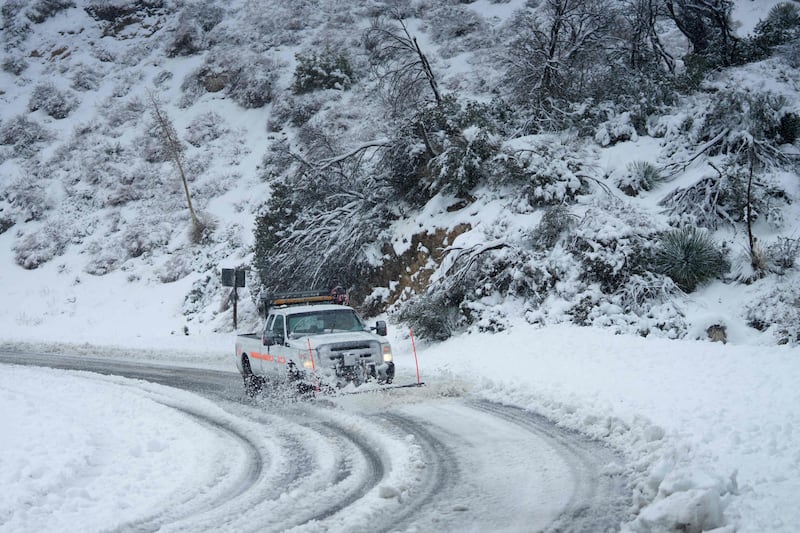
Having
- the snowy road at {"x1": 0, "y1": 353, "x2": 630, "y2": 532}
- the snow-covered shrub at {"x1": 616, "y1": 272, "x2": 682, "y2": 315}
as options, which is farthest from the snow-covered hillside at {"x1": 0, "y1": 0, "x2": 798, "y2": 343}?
the snowy road at {"x1": 0, "y1": 353, "x2": 630, "y2": 532}

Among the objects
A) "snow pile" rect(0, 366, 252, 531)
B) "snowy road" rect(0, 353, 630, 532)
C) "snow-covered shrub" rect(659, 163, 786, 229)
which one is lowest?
"snowy road" rect(0, 353, 630, 532)

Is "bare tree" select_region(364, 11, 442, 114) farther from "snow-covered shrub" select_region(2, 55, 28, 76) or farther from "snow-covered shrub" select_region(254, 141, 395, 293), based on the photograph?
"snow-covered shrub" select_region(2, 55, 28, 76)

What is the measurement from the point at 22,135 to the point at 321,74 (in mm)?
22267

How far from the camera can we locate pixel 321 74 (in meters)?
37.1

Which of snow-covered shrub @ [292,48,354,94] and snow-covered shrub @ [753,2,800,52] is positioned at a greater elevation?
snow-covered shrub @ [292,48,354,94]

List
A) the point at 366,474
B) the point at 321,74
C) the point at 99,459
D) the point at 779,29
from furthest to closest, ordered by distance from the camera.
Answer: the point at 321,74 < the point at 779,29 < the point at 99,459 < the point at 366,474

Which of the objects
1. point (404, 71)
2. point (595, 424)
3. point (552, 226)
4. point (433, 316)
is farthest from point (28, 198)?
point (595, 424)

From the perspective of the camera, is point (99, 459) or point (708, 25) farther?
point (708, 25)

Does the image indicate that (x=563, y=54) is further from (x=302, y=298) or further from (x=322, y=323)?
(x=322, y=323)

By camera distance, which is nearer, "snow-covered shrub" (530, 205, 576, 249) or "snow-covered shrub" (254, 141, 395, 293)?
"snow-covered shrub" (530, 205, 576, 249)

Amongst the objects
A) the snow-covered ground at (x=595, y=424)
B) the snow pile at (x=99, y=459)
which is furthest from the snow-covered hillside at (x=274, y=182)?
the snow pile at (x=99, y=459)

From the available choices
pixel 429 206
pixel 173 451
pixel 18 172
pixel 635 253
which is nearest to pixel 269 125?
pixel 18 172

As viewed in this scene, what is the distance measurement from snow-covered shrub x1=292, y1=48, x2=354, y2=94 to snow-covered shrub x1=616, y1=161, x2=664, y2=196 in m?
24.2

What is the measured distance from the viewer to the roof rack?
12625 millimetres
